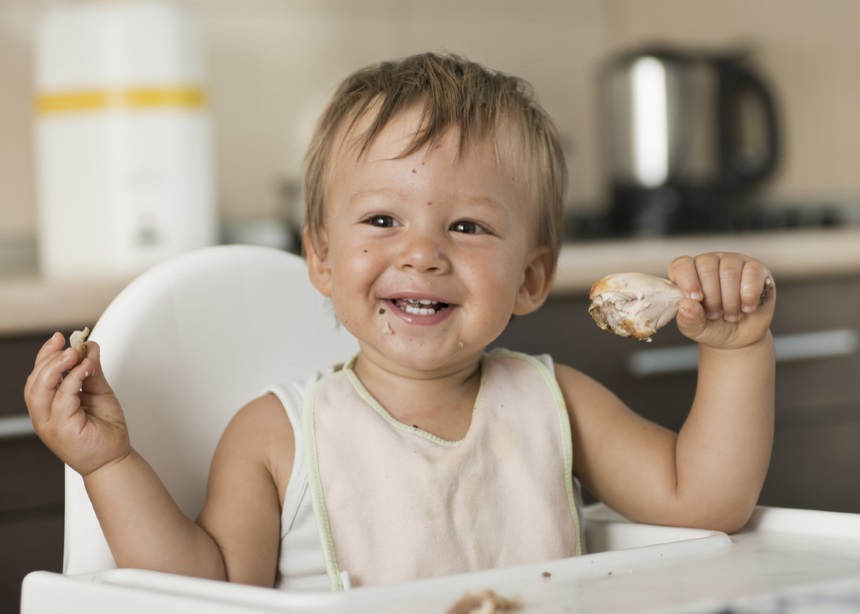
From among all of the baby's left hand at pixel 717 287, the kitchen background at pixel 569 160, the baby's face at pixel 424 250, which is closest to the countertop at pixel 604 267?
the kitchen background at pixel 569 160

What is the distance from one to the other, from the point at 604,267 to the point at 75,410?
3.66ft

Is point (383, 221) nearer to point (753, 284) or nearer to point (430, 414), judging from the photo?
point (430, 414)

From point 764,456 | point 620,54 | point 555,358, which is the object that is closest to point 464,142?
point 764,456

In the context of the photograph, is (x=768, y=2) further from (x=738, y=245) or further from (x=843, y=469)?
(x=843, y=469)

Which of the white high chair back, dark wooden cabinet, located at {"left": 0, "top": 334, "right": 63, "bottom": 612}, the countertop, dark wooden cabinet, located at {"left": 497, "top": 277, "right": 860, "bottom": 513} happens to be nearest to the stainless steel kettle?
the countertop

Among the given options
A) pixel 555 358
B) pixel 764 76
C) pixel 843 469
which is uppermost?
pixel 764 76

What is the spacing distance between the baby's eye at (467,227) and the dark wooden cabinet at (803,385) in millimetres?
895

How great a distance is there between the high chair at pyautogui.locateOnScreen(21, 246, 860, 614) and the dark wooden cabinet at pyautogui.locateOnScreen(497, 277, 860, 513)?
816 mm

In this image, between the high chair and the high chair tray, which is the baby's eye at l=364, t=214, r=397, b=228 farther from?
the high chair tray

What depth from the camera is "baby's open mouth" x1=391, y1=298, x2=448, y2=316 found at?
99 cm

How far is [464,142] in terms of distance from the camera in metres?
1.02

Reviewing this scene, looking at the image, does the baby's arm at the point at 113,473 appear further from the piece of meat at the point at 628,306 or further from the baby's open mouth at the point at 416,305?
the piece of meat at the point at 628,306

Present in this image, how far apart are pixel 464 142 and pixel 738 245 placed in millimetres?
1133

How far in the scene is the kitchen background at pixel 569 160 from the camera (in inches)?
61.3
